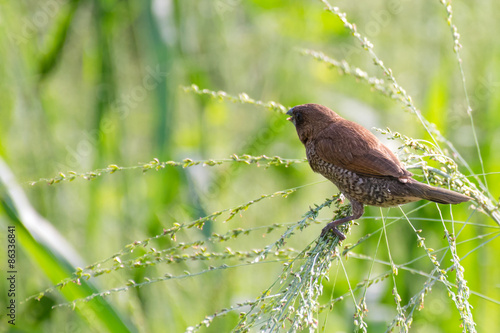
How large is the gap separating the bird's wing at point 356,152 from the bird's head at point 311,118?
7 centimetres

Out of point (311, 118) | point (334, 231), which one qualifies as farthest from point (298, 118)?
point (334, 231)

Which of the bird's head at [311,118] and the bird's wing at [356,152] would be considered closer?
the bird's wing at [356,152]

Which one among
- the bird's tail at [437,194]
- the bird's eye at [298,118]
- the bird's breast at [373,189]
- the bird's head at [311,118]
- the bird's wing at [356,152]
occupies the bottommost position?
the bird's tail at [437,194]

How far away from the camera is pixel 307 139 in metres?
2.40

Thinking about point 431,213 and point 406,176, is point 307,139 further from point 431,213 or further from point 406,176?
point 431,213

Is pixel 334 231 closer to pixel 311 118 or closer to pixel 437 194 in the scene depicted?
pixel 437 194

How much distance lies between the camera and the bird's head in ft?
7.67

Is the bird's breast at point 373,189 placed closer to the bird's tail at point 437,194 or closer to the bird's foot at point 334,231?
the bird's tail at point 437,194

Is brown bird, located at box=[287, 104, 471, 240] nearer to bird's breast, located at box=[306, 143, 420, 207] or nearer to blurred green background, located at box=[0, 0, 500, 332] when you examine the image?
bird's breast, located at box=[306, 143, 420, 207]

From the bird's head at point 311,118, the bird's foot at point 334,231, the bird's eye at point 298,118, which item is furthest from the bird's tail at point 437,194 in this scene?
Answer: the bird's eye at point 298,118

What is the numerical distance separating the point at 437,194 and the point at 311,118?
74 cm

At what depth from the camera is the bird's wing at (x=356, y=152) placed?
2004 millimetres

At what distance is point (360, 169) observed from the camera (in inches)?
81.1

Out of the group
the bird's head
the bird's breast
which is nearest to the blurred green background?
the bird's head
